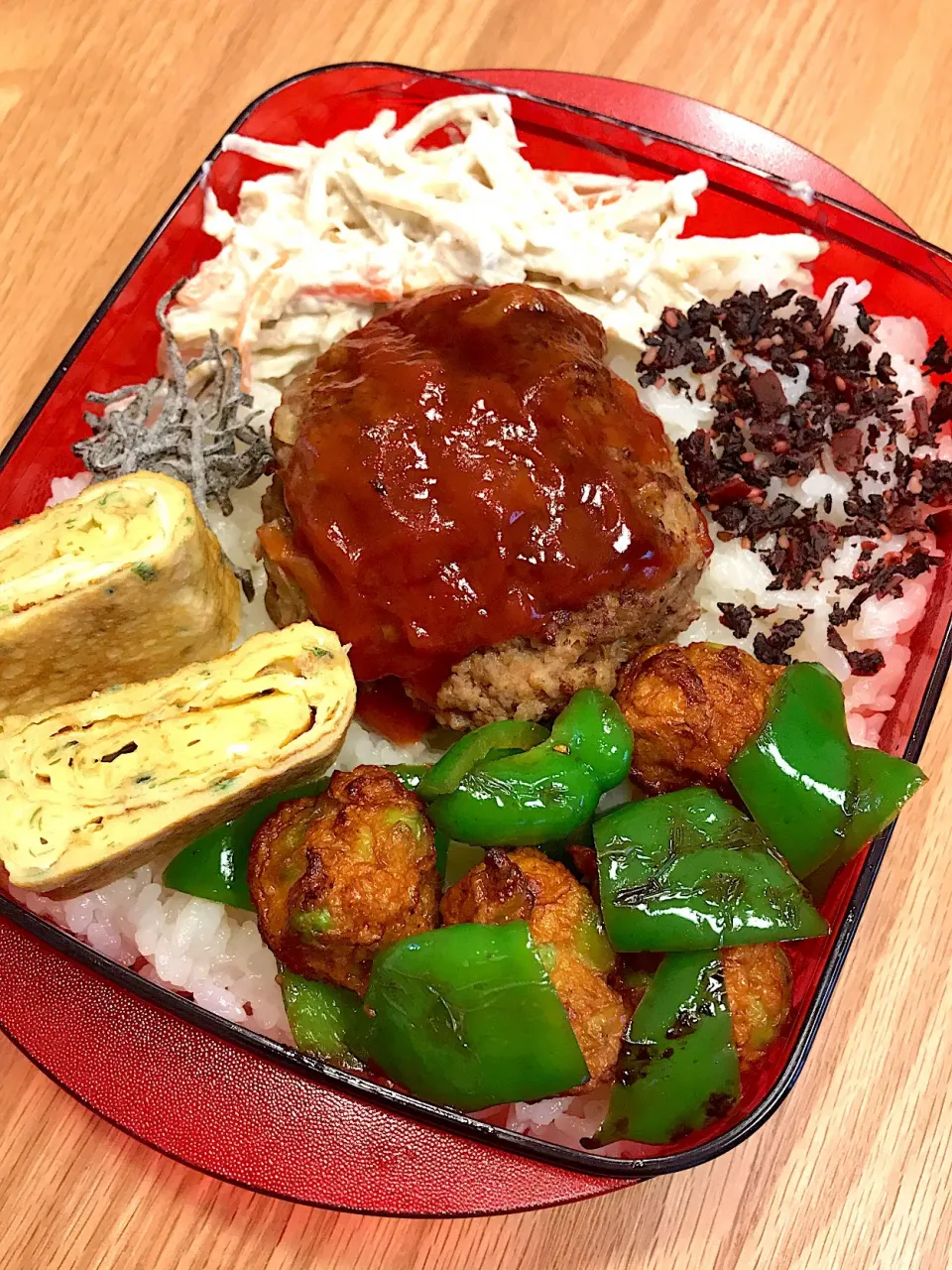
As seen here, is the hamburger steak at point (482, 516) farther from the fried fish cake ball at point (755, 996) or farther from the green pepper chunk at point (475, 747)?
the fried fish cake ball at point (755, 996)

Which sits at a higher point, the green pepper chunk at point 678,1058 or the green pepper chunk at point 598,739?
the green pepper chunk at point 598,739

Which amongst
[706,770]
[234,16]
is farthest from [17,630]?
[234,16]

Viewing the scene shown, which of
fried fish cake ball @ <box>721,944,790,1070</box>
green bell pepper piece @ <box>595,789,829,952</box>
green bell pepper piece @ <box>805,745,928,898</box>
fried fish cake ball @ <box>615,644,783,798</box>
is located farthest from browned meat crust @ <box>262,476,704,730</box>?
fried fish cake ball @ <box>721,944,790,1070</box>

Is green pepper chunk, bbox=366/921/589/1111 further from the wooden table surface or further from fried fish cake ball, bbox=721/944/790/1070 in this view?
the wooden table surface

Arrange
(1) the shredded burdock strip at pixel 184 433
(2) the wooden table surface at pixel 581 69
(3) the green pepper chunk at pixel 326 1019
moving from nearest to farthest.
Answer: (3) the green pepper chunk at pixel 326 1019 → (2) the wooden table surface at pixel 581 69 → (1) the shredded burdock strip at pixel 184 433

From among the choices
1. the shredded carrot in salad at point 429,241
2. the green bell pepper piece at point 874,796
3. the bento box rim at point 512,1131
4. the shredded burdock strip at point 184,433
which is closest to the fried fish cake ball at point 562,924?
the bento box rim at point 512,1131

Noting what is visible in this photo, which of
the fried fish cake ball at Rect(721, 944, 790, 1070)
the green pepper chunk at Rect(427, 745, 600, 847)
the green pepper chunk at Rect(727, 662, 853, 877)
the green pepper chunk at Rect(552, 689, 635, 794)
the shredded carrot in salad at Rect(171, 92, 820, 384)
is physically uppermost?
the shredded carrot in salad at Rect(171, 92, 820, 384)

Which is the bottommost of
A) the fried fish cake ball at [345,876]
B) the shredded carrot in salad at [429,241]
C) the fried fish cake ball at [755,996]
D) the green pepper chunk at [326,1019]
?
the green pepper chunk at [326,1019]

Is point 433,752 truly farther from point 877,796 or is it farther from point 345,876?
point 877,796
